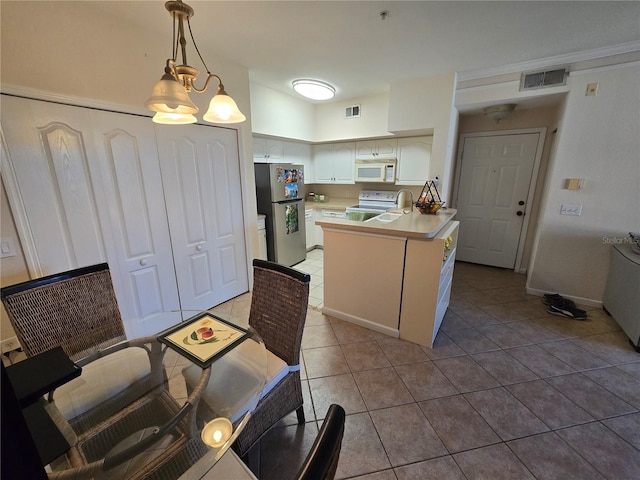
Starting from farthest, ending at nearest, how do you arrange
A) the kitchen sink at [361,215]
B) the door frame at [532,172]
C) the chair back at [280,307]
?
1. the kitchen sink at [361,215]
2. the door frame at [532,172]
3. the chair back at [280,307]

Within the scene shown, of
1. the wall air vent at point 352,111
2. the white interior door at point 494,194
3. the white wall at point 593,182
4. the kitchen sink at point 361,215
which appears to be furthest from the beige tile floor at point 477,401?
the wall air vent at point 352,111

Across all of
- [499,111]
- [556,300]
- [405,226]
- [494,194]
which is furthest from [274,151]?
[556,300]

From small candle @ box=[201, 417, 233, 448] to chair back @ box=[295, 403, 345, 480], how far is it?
23.2 inches

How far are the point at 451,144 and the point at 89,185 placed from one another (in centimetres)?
386

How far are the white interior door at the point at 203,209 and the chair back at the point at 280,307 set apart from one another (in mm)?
1369

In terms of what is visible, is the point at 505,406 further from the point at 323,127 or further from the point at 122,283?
the point at 323,127

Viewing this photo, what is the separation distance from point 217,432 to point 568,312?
346 centimetres

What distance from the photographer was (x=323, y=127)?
4.55 m

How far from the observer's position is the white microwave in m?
4.20

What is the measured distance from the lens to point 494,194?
3932mm

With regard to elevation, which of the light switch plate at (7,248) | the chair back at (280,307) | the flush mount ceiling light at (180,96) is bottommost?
the chair back at (280,307)

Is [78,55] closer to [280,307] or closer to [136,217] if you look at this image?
[136,217]

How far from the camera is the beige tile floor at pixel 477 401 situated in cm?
137

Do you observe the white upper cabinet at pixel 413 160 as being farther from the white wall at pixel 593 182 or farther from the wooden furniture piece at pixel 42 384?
the wooden furniture piece at pixel 42 384
